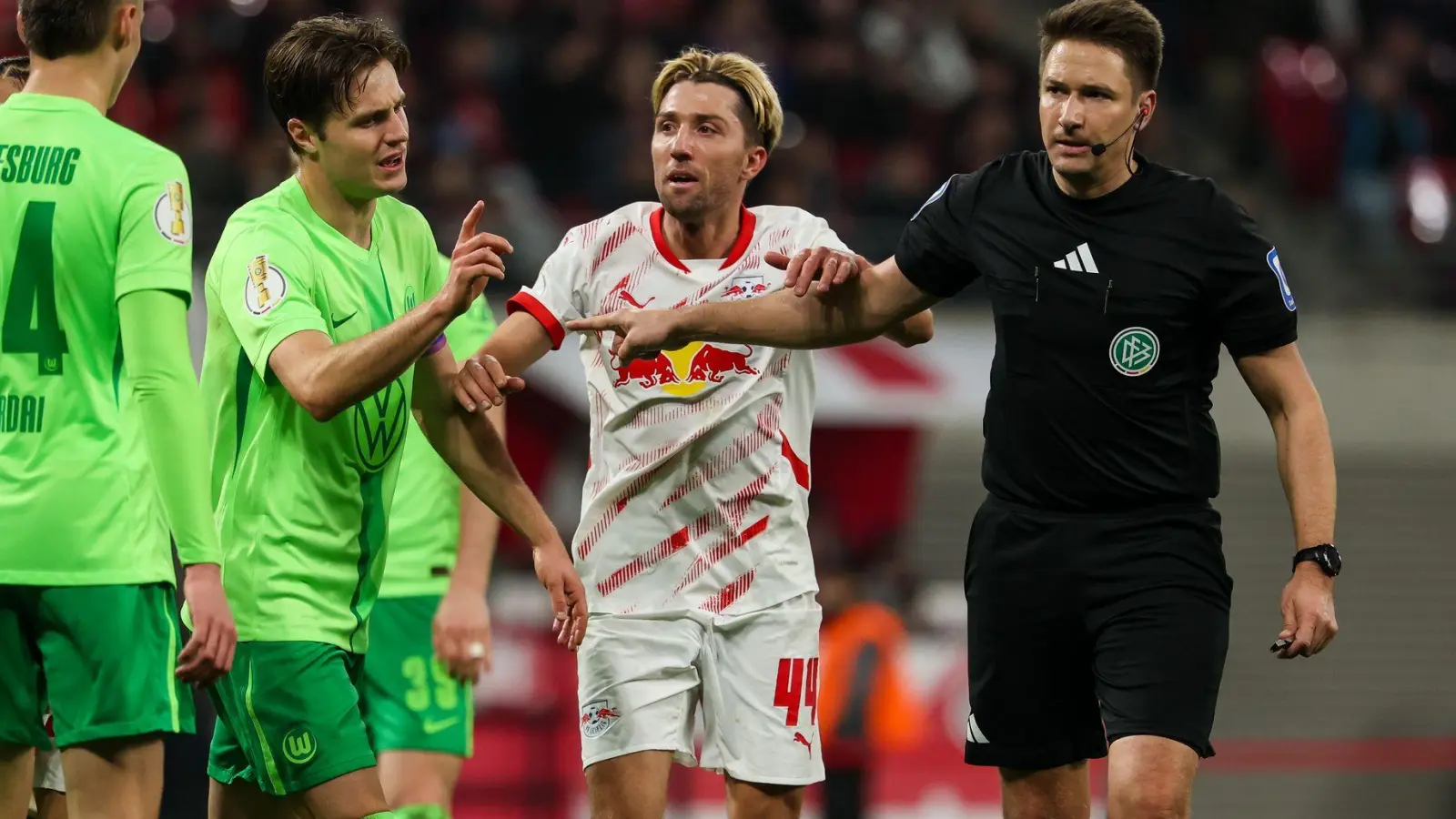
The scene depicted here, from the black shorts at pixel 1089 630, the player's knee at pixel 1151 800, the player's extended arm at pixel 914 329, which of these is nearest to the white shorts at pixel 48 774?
the black shorts at pixel 1089 630

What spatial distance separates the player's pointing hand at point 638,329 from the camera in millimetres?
5230

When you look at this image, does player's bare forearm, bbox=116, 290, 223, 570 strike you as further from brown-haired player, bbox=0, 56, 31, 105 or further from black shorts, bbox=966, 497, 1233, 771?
black shorts, bbox=966, 497, 1233, 771

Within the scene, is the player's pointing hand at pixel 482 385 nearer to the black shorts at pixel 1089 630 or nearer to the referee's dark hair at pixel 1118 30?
the black shorts at pixel 1089 630

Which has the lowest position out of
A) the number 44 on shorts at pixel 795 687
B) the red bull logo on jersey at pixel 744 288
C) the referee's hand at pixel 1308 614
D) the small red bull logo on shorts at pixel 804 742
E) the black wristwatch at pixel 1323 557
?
the small red bull logo on shorts at pixel 804 742

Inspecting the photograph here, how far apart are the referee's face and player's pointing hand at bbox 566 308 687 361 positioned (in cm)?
117

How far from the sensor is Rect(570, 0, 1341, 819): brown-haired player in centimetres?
499

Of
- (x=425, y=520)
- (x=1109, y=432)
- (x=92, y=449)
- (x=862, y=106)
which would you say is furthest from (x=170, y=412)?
(x=862, y=106)

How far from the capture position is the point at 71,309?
14.5 feet

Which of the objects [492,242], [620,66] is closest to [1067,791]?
[492,242]

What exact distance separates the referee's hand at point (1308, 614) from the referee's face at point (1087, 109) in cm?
124

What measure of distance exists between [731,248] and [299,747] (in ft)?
6.92

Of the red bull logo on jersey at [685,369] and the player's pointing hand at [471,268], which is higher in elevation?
the player's pointing hand at [471,268]

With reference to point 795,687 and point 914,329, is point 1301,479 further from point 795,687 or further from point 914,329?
point 795,687

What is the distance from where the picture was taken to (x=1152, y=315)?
5.04 metres
